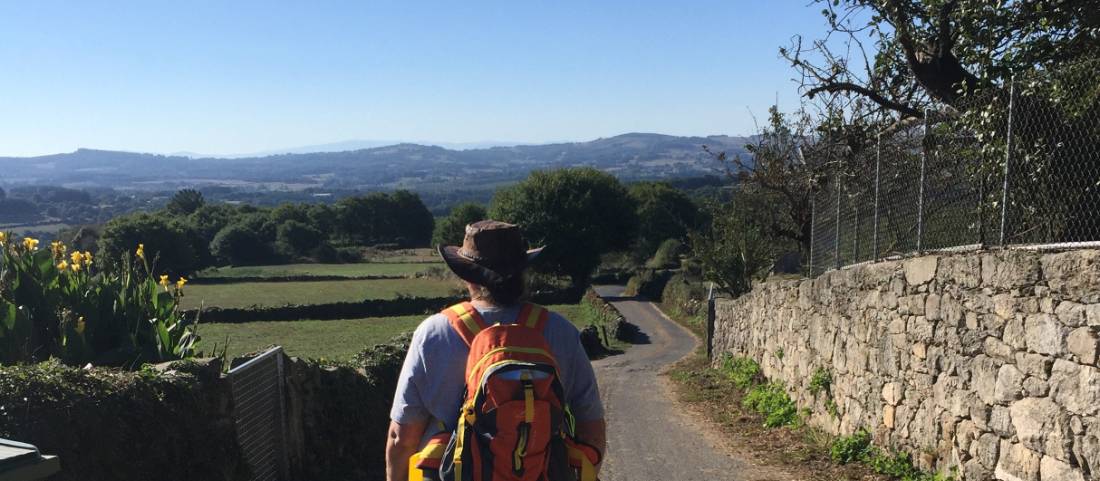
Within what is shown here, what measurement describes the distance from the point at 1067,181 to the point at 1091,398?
2.09 metres

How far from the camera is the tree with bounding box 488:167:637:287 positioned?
54406 mm

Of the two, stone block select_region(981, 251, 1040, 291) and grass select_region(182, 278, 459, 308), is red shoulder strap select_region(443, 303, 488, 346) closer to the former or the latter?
stone block select_region(981, 251, 1040, 291)

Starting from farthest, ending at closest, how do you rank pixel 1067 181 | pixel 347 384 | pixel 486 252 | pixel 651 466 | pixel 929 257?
pixel 651 466 < pixel 347 384 < pixel 929 257 < pixel 1067 181 < pixel 486 252

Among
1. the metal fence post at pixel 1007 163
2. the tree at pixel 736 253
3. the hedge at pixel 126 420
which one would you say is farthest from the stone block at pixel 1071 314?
the tree at pixel 736 253

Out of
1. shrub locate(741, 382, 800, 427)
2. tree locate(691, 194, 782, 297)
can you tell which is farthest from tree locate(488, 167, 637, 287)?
shrub locate(741, 382, 800, 427)

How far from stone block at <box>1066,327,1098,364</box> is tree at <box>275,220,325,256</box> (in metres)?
83.3

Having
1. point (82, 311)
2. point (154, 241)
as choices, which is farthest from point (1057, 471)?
point (154, 241)

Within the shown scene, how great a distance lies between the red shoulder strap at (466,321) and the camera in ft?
9.35

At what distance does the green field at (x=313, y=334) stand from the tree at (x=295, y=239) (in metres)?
45.8

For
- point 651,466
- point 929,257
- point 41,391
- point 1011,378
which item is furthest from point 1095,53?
point 41,391

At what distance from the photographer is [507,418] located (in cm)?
266

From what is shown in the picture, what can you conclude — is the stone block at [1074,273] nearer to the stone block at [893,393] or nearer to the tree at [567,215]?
the stone block at [893,393]

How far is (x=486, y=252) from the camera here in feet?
9.92

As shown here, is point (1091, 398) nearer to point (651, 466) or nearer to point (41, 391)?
point (651, 466)
